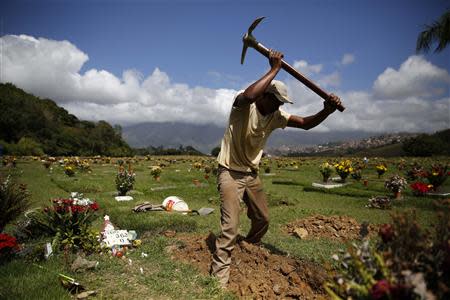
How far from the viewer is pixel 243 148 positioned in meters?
5.11

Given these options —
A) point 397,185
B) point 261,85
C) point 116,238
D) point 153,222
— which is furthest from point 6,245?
point 397,185

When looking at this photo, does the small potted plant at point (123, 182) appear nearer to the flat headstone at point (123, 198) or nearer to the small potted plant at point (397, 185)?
the flat headstone at point (123, 198)

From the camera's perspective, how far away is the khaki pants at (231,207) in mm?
4898

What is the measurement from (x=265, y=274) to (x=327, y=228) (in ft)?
14.2

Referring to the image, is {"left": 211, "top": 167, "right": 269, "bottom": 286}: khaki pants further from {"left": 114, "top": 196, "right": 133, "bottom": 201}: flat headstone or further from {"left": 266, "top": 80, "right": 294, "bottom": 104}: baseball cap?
{"left": 114, "top": 196, "right": 133, "bottom": 201}: flat headstone

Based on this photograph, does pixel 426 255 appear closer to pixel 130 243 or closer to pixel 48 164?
pixel 130 243

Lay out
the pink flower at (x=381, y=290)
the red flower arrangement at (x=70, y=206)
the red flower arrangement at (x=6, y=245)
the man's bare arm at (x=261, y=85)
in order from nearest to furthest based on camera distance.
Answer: the pink flower at (x=381, y=290) < the man's bare arm at (x=261, y=85) < the red flower arrangement at (x=6, y=245) < the red flower arrangement at (x=70, y=206)

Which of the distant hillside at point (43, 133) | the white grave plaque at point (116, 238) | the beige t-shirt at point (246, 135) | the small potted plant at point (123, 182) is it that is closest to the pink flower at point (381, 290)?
the beige t-shirt at point (246, 135)

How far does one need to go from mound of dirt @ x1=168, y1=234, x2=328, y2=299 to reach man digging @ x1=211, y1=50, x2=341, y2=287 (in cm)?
31

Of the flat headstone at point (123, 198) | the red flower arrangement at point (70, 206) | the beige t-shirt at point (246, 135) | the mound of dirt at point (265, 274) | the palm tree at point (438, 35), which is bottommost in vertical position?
the flat headstone at point (123, 198)

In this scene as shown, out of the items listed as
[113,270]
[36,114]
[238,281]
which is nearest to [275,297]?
[238,281]

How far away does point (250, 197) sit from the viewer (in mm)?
5426

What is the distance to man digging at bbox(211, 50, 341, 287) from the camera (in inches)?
192

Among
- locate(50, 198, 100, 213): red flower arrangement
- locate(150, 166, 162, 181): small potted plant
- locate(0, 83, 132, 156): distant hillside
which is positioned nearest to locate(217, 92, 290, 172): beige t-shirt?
locate(50, 198, 100, 213): red flower arrangement
